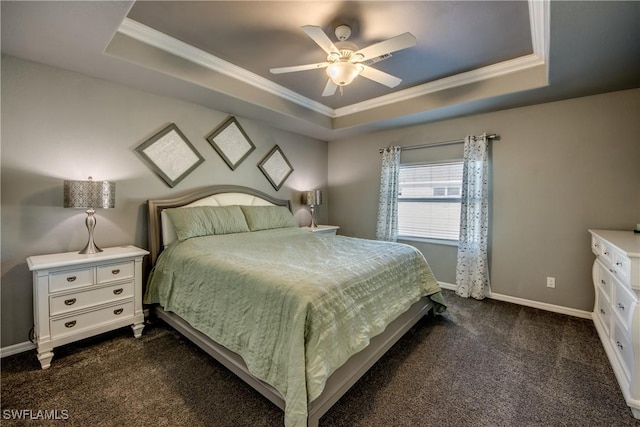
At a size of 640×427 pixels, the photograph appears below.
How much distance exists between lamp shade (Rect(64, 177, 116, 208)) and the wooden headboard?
0.52m

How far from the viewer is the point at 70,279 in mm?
2078

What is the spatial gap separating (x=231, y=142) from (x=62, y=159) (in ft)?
5.60

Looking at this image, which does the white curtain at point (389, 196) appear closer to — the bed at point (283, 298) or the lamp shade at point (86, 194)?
the bed at point (283, 298)

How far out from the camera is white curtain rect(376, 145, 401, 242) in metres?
4.23

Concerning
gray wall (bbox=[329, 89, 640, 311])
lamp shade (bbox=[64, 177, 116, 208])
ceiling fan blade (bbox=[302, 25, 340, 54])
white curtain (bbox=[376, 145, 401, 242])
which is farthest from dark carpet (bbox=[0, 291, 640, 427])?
ceiling fan blade (bbox=[302, 25, 340, 54])

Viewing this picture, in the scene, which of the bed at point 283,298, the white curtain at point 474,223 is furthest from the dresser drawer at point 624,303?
the white curtain at point 474,223

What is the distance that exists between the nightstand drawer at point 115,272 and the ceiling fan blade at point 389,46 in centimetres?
260

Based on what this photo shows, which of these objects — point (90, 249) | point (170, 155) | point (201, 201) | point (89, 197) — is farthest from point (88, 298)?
point (170, 155)

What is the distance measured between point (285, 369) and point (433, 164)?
3469mm

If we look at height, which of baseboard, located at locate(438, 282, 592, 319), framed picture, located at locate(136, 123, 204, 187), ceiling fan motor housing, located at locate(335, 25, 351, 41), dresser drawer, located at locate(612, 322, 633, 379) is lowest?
baseboard, located at locate(438, 282, 592, 319)

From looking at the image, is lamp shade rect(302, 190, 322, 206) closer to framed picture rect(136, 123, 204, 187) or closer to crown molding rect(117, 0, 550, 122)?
crown molding rect(117, 0, 550, 122)

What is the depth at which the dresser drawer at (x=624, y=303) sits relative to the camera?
166 centimetres

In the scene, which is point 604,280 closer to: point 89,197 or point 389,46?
point 389,46

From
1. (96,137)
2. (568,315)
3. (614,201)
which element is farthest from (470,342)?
(96,137)
